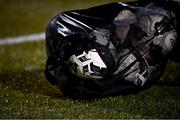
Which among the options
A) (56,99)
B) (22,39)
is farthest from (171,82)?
(22,39)

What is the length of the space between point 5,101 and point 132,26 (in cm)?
98

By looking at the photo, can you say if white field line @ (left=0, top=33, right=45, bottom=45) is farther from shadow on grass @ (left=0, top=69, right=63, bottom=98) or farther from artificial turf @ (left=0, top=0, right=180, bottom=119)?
shadow on grass @ (left=0, top=69, right=63, bottom=98)

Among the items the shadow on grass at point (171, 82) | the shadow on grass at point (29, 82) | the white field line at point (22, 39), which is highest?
the shadow on grass at point (171, 82)

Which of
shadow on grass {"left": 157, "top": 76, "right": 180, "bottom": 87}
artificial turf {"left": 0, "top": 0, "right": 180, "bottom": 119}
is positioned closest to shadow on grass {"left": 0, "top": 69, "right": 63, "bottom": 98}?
artificial turf {"left": 0, "top": 0, "right": 180, "bottom": 119}

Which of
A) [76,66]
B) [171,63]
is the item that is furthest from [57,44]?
[171,63]

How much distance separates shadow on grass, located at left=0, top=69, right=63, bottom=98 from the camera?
395cm

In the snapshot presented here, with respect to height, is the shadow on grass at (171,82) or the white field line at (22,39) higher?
the shadow on grass at (171,82)

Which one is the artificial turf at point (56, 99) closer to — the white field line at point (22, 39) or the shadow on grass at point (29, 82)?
the shadow on grass at point (29, 82)

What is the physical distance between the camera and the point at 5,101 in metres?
3.57

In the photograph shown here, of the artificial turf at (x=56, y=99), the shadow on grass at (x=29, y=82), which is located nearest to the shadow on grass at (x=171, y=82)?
the artificial turf at (x=56, y=99)

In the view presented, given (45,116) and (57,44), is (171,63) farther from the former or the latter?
(45,116)

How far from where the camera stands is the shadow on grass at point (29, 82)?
13.0 feet

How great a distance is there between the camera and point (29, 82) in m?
4.33

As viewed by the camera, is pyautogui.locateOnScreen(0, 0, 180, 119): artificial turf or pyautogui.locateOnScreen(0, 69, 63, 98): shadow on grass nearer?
pyautogui.locateOnScreen(0, 0, 180, 119): artificial turf
